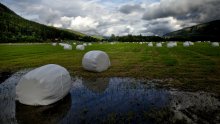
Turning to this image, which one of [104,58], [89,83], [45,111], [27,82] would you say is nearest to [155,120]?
[45,111]

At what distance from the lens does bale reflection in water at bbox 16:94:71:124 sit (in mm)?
9066

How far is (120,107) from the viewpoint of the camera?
34.1 ft

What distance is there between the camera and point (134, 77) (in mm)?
17719

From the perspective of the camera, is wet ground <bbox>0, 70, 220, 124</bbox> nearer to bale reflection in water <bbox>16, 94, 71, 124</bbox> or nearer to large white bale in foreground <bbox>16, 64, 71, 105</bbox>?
bale reflection in water <bbox>16, 94, 71, 124</bbox>

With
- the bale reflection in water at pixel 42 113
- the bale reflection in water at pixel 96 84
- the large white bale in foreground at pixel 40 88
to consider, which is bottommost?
the bale reflection in water at pixel 42 113

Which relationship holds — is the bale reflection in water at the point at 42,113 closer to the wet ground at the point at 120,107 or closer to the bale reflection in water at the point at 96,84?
the wet ground at the point at 120,107

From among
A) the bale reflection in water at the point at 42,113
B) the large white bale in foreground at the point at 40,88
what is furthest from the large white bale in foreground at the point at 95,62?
the bale reflection in water at the point at 42,113

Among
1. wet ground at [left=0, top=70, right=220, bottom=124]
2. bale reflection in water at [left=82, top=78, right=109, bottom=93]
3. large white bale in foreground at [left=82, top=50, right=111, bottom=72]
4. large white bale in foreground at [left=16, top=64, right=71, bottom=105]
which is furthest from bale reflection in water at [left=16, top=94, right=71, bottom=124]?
large white bale in foreground at [left=82, top=50, right=111, bottom=72]

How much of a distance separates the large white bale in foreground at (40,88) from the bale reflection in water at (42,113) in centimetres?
35

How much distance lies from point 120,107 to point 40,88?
4429 mm

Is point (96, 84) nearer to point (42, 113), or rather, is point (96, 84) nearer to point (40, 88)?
point (40, 88)

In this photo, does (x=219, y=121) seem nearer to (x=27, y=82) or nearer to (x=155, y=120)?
(x=155, y=120)

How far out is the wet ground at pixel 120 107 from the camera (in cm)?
896

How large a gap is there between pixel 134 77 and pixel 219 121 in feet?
31.3
